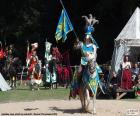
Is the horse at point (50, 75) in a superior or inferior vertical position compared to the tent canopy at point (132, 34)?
inferior

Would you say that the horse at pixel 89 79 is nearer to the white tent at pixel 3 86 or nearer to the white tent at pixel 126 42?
the white tent at pixel 126 42

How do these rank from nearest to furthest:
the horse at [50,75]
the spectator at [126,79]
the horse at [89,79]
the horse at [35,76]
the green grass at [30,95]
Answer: the horse at [89,79], the green grass at [30,95], the spectator at [126,79], the horse at [35,76], the horse at [50,75]

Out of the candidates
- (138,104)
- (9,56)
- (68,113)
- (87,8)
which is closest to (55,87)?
(9,56)

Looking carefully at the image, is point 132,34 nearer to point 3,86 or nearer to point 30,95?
point 30,95

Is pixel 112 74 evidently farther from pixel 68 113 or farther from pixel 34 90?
pixel 68 113

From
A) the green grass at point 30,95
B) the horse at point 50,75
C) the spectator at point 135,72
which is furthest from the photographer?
the horse at point 50,75

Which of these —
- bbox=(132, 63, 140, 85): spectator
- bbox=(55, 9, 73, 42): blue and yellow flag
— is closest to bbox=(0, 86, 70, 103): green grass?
bbox=(55, 9, 73, 42): blue and yellow flag

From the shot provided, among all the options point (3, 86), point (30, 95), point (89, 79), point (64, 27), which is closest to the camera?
point (89, 79)

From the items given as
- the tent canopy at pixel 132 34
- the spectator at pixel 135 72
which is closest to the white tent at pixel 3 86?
the tent canopy at pixel 132 34

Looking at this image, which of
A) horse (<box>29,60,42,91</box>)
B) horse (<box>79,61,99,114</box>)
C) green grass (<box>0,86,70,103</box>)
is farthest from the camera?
horse (<box>29,60,42,91</box>)

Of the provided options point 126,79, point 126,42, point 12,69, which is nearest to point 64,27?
point 126,79

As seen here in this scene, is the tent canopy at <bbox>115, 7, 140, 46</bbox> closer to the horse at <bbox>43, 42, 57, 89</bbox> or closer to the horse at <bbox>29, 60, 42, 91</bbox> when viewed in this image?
the horse at <bbox>43, 42, 57, 89</bbox>

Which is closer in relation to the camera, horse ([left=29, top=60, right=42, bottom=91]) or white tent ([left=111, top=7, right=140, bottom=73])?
white tent ([left=111, top=7, right=140, bottom=73])

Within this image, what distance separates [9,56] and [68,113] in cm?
1129
